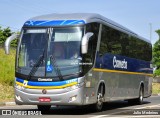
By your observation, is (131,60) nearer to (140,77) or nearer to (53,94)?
(140,77)

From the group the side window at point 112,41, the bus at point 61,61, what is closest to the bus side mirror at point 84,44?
the bus at point 61,61

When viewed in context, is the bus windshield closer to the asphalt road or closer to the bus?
the bus

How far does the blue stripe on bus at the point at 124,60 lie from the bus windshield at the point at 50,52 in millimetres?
1654

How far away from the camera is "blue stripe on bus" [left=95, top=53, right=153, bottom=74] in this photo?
17.9 m

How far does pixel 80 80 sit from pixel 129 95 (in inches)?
307

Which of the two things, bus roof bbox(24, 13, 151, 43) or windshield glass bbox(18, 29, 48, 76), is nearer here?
windshield glass bbox(18, 29, 48, 76)

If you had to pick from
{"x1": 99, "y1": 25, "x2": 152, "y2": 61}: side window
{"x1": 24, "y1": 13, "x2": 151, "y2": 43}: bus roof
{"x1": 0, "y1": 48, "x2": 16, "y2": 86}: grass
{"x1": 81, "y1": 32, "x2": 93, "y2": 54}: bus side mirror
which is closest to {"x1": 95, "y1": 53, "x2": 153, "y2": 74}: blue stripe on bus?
{"x1": 99, "y1": 25, "x2": 152, "y2": 61}: side window

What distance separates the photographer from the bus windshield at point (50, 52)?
15664 millimetres

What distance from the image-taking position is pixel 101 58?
1777cm

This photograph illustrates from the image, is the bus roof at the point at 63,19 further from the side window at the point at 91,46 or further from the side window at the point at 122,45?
the side window at the point at 122,45

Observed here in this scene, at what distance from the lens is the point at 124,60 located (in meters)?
21.6

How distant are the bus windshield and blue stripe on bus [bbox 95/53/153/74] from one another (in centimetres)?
165

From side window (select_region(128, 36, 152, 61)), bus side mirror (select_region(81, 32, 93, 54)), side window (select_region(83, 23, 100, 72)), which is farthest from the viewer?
side window (select_region(128, 36, 152, 61))

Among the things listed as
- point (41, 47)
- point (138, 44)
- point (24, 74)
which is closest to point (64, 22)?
point (41, 47)
